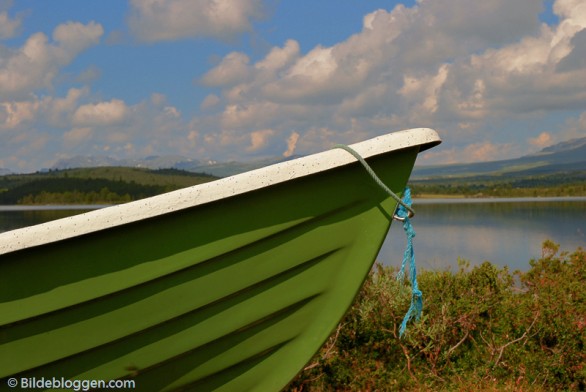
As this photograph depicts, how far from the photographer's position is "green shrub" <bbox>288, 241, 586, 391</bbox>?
6.27 meters

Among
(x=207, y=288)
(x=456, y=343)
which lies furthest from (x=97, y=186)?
(x=207, y=288)

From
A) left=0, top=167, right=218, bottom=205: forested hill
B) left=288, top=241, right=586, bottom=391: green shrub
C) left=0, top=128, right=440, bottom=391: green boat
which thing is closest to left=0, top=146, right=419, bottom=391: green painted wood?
left=0, top=128, right=440, bottom=391: green boat

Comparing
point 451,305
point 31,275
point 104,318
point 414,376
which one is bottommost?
point 414,376

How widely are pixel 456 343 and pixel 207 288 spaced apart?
14.2 ft

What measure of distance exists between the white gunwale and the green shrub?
8.87 ft

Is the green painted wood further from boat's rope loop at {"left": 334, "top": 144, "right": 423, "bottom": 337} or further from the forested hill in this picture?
the forested hill

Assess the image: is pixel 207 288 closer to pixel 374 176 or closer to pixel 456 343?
pixel 374 176

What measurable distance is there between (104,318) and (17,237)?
2.29 ft

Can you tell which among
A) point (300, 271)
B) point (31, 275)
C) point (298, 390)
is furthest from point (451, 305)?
point (31, 275)

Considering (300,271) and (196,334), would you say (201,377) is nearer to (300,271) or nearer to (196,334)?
(196,334)

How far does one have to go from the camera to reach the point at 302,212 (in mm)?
3588

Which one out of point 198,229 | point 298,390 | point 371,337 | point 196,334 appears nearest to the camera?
point 198,229

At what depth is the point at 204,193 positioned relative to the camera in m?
3.31

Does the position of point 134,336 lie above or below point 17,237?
below
